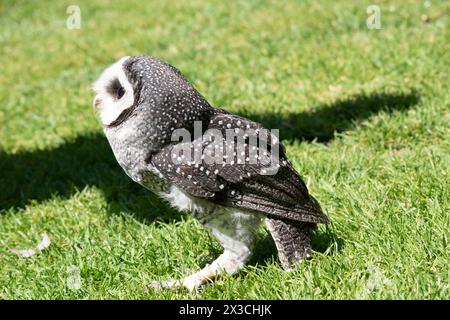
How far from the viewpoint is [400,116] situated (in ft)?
18.8

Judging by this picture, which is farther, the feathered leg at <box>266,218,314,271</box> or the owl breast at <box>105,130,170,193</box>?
the feathered leg at <box>266,218,314,271</box>

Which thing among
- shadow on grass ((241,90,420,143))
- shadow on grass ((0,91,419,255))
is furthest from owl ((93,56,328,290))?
shadow on grass ((241,90,420,143))

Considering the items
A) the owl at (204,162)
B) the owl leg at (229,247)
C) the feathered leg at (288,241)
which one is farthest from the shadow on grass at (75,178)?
the feathered leg at (288,241)

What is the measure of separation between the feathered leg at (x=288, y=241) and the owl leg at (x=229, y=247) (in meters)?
0.11

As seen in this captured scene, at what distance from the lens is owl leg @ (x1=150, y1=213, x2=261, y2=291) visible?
3.78 meters

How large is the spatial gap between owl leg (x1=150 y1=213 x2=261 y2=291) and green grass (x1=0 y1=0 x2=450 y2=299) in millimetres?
84

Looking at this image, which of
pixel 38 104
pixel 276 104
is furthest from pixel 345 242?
pixel 38 104

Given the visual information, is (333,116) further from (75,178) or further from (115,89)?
(115,89)

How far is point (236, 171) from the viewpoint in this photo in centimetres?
368

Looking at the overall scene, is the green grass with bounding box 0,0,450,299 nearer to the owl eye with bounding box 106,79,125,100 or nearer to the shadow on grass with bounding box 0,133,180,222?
the shadow on grass with bounding box 0,133,180,222

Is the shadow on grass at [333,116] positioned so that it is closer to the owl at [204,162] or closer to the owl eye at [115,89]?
the owl at [204,162]

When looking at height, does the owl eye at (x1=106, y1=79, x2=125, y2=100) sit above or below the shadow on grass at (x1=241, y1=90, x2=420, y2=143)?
above

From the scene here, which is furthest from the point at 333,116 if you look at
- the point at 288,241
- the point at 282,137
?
the point at 288,241

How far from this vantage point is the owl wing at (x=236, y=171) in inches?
143
